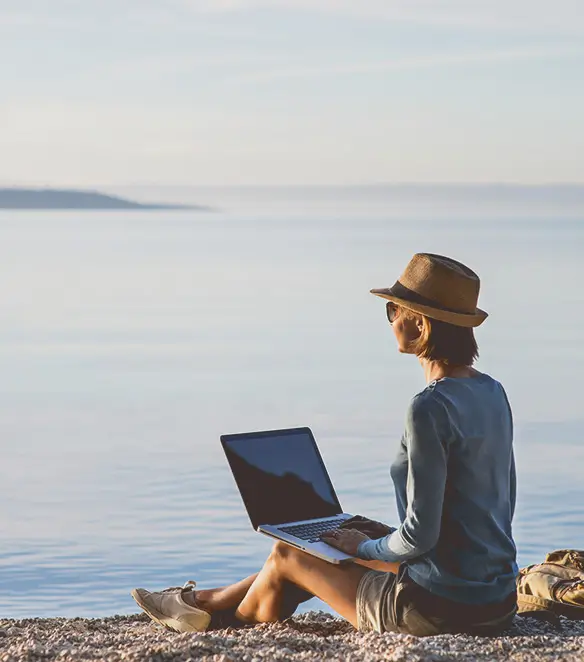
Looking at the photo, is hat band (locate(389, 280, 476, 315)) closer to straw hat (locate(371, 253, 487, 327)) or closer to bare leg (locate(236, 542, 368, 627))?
straw hat (locate(371, 253, 487, 327))

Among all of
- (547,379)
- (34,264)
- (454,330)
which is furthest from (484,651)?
(34,264)

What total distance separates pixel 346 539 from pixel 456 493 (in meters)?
0.55

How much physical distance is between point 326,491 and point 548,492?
4.53 metres

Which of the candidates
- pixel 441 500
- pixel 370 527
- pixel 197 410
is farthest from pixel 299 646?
pixel 197 410

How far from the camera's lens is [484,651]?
186 inches

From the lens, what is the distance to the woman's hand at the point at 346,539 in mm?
5160

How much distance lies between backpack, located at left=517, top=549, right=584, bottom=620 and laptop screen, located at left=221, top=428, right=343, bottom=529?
0.88 m

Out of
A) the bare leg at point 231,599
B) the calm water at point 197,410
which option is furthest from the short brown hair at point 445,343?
the calm water at point 197,410

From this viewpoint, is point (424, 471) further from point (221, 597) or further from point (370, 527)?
point (221, 597)

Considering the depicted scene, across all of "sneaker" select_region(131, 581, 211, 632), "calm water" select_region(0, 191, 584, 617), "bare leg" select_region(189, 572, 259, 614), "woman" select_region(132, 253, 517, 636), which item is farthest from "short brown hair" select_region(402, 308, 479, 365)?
"calm water" select_region(0, 191, 584, 617)

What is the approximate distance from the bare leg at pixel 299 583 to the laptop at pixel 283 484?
0.31ft

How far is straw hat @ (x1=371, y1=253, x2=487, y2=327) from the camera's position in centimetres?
494

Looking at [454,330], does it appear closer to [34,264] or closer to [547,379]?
[547,379]

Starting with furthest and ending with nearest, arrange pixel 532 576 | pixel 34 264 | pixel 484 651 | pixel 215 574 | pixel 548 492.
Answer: pixel 34 264 → pixel 548 492 → pixel 215 574 → pixel 532 576 → pixel 484 651
